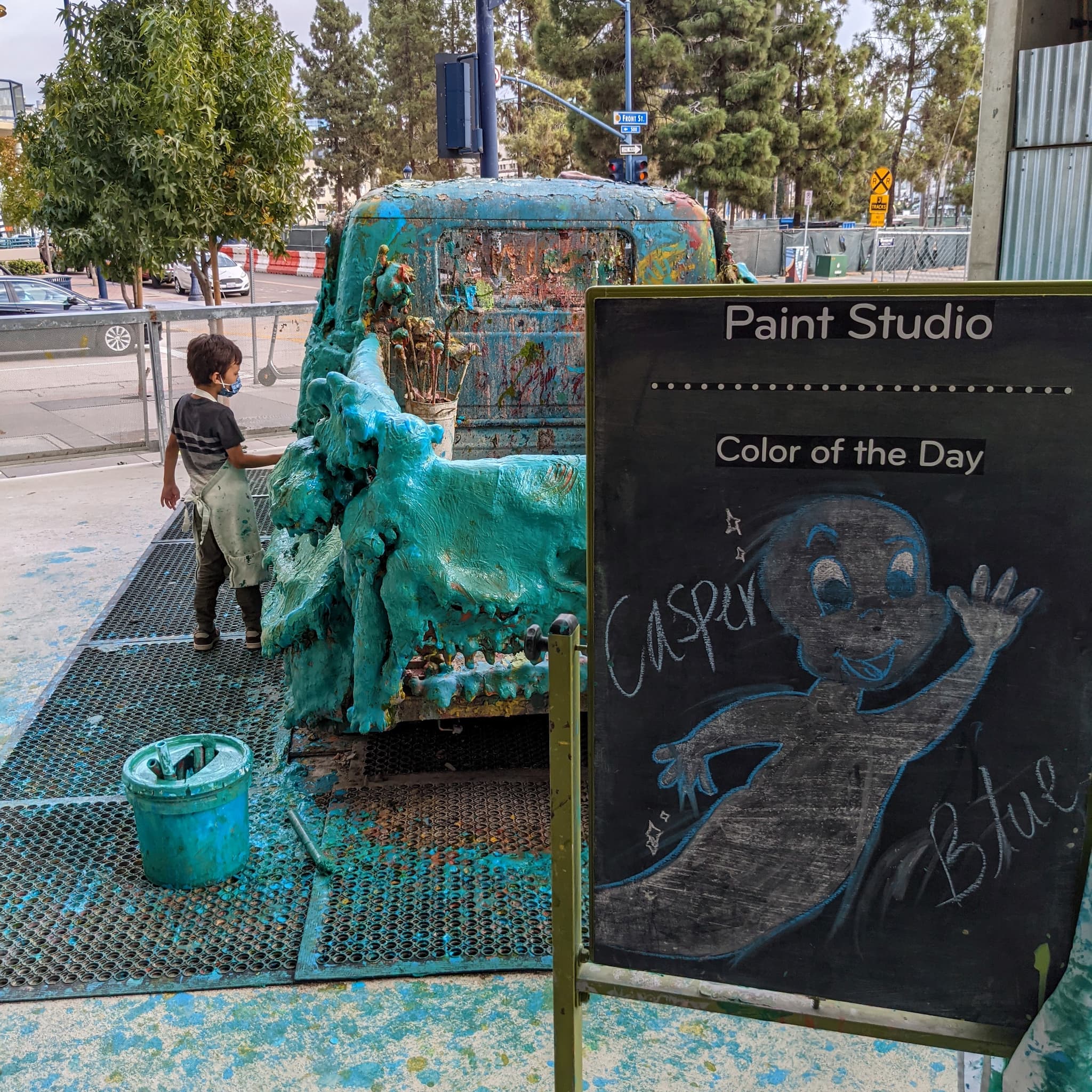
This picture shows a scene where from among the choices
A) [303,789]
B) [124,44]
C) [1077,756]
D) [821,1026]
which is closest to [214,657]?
[303,789]

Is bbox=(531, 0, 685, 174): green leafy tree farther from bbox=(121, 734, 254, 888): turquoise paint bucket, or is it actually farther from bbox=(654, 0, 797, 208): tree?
bbox=(121, 734, 254, 888): turquoise paint bucket

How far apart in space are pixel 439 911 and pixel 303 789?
1.07m

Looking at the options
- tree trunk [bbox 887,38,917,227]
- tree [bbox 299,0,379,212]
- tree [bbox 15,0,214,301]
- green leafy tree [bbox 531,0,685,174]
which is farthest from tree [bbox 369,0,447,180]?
tree [bbox 15,0,214,301]

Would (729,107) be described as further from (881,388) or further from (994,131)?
(881,388)

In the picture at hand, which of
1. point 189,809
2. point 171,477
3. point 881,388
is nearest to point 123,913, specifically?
point 189,809

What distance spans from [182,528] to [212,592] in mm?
2690

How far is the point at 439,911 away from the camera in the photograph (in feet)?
11.8

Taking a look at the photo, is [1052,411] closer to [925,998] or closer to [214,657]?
[925,998]

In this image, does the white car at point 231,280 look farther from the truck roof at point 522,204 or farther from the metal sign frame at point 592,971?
the metal sign frame at point 592,971

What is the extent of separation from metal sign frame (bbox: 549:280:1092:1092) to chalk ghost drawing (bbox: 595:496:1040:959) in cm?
7

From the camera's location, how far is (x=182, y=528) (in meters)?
8.28

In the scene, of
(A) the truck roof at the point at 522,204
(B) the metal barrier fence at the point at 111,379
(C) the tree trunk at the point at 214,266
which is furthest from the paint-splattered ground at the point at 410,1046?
(C) the tree trunk at the point at 214,266

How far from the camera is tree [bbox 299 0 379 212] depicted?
5688 centimetres

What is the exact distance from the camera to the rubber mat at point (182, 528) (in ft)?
26.1
